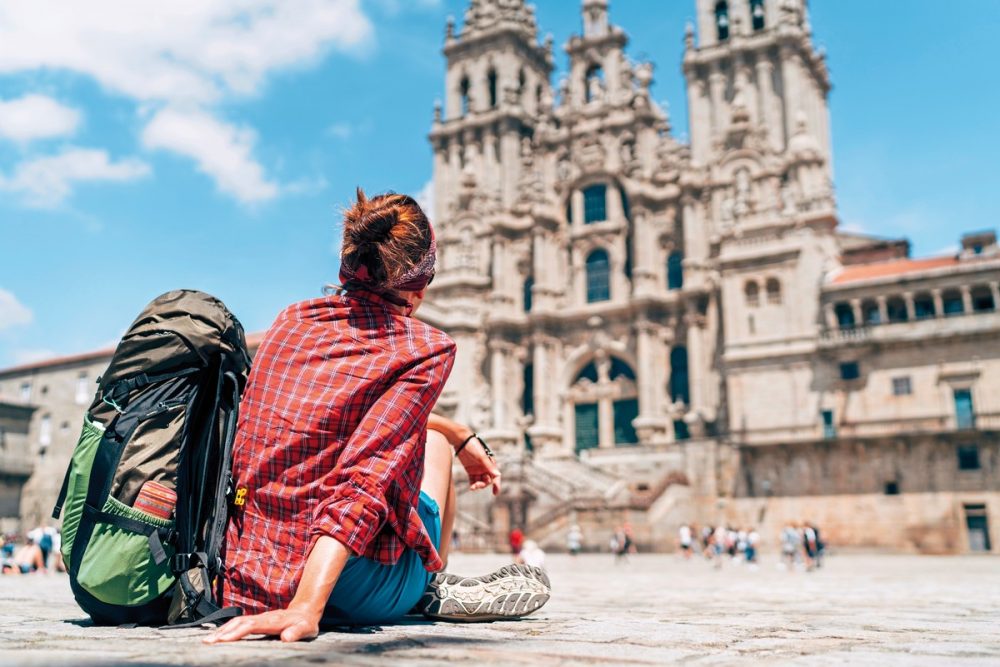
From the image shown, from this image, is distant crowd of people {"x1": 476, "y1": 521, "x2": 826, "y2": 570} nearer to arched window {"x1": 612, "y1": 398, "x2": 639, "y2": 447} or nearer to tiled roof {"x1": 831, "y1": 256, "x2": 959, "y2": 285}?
arched window {"x1": 612, "y1": 398, "x2": 639, "y2": 447}

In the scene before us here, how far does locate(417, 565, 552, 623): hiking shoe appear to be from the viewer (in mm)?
4242

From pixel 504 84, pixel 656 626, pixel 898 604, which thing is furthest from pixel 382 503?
pixel 504 84

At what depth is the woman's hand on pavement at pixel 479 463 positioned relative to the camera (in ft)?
14.4

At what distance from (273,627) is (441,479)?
1.22 meters

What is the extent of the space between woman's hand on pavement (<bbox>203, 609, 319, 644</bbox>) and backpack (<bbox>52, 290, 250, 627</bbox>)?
516 mm

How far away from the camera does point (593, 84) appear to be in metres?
46.2

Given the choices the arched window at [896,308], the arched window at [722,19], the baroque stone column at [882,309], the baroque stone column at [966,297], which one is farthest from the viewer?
the arched window at [722,19]

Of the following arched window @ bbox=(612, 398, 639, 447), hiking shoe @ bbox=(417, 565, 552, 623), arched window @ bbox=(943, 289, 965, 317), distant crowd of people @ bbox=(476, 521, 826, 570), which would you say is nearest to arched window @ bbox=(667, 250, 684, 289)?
arched window @ bbox=(612, 398, 639, 447)

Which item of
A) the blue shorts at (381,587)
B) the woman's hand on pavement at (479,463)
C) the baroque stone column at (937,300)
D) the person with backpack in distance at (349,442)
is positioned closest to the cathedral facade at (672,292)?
the baroque stone column at (937,300)

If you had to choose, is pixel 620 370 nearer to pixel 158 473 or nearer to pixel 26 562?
pixel 26 562

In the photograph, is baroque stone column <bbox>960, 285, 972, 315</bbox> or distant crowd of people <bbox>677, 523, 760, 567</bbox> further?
baroque stone column <bbox>960, 285, 972, 315</bbox>

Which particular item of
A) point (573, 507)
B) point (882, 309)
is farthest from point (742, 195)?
point (573, 507)

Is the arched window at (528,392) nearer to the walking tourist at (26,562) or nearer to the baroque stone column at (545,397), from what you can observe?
the baroque stone column at (545,397)

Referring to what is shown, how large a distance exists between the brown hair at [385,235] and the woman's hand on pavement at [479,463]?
41.1 inches
